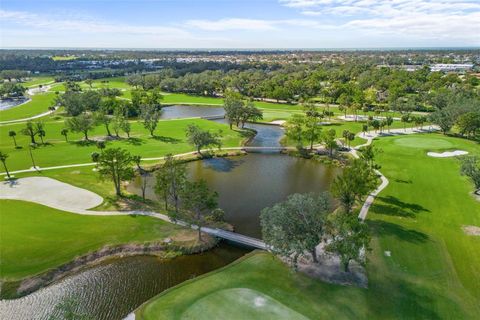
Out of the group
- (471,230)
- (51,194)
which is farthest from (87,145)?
(471,230)

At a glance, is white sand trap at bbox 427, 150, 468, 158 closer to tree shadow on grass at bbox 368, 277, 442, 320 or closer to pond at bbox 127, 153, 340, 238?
pond at bbox 127, 153, 340, 238

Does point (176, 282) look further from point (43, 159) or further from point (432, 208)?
point (43, 159)

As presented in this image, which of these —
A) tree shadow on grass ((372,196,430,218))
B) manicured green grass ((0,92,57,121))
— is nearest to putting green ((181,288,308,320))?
tree shadow on grass ((372,196,430,218))

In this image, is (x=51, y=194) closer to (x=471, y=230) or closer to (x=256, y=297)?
(x=256, y=297)

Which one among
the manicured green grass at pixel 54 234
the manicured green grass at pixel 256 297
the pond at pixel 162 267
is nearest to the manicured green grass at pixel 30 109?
the manicured green grass at pixel 54 234

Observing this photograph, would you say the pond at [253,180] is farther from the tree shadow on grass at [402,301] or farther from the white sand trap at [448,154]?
the white sand trap at [448,154]
